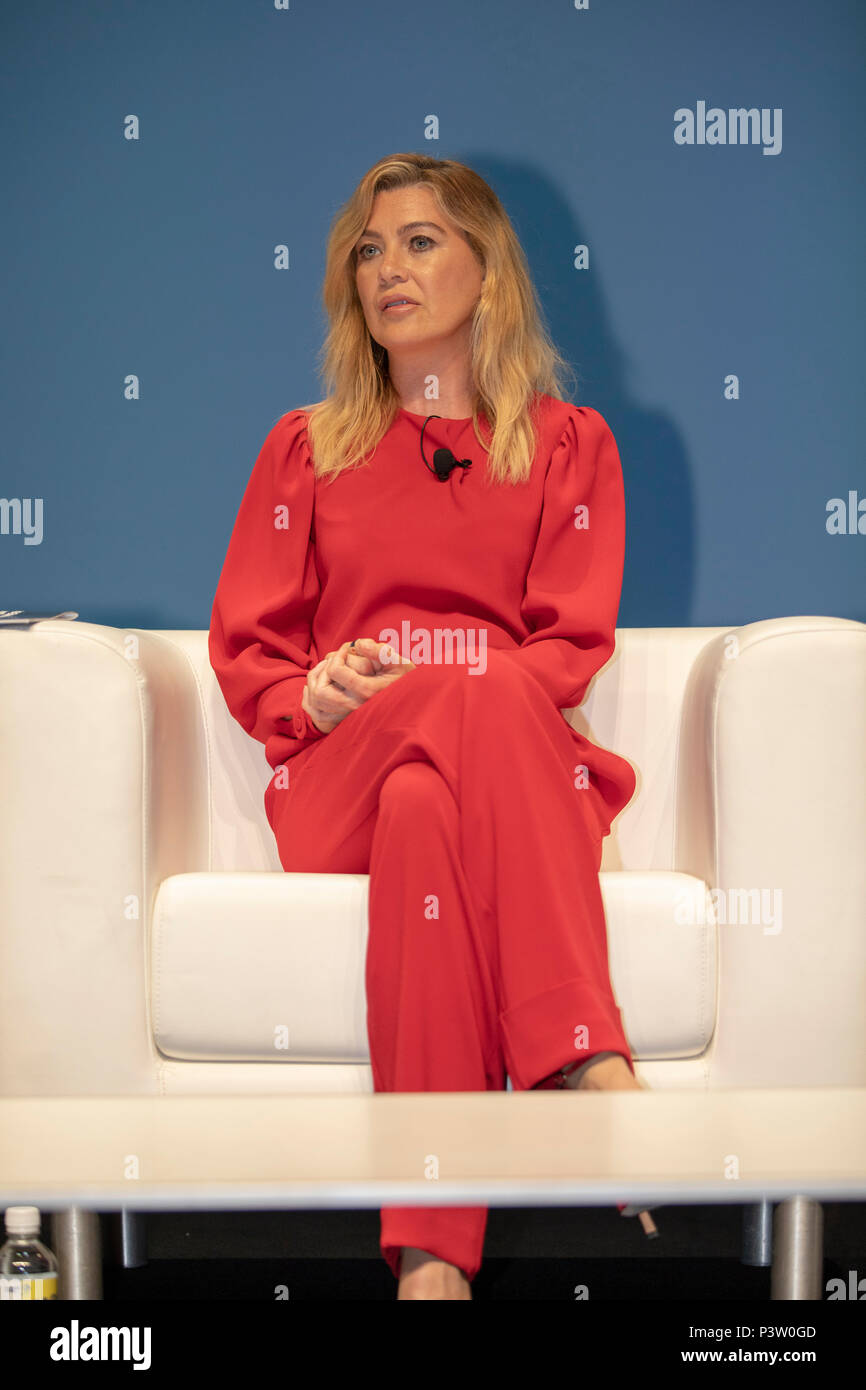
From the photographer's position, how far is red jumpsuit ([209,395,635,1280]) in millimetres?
1280

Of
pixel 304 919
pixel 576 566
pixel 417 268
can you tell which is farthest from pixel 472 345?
pixel 304 919

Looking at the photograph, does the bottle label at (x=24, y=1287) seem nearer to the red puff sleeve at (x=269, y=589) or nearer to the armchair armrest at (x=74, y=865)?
the armchair armrest at (x=74, y=865)

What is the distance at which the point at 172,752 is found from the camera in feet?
5.69

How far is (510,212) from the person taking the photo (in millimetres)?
2336

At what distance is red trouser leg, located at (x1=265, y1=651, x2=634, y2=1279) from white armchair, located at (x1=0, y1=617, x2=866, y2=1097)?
0.46ft

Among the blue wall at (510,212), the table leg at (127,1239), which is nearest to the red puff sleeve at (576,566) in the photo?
the blue wall at (510,212)

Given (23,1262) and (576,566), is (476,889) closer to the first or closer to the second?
(23,1262)

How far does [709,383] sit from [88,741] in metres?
1.30

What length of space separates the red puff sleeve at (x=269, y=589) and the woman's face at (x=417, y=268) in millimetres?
207

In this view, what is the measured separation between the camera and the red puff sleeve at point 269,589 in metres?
1.81

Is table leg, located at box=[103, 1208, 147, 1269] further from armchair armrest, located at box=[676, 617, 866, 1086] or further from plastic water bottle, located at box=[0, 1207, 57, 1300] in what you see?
armchair armrest, located at box=[676, 617, 866, 1086]

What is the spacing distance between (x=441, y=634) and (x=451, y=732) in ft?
A: 1.46

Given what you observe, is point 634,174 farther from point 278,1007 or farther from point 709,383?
point 278,1007
